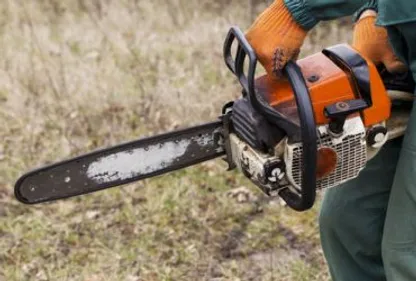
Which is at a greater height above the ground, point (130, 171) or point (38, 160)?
point (130, 171)

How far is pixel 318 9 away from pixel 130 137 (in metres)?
2.31

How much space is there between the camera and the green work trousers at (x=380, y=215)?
1.78 metres

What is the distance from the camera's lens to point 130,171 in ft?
6.55

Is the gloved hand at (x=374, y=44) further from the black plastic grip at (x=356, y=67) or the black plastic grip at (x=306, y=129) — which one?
the black plastic grip at (x=306, y=129)

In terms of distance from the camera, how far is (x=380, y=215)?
209cm

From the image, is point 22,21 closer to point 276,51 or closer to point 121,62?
point 121,62

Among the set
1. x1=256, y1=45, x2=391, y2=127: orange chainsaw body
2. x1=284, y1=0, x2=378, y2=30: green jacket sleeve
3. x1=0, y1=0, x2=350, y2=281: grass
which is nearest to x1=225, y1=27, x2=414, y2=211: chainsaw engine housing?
x1=256, y1=45, x2=391, y2=127: orange chainsaw body

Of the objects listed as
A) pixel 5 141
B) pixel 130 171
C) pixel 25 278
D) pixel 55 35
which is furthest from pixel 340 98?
pixel 55 35

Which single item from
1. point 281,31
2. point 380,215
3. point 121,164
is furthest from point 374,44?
point 121,164

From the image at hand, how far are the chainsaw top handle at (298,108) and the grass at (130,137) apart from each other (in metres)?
1.18

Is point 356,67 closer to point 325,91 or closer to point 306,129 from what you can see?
point 325,91

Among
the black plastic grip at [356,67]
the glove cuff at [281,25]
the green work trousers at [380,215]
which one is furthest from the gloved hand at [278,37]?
the green work trousers at [380,215]

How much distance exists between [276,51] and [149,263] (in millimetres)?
1454

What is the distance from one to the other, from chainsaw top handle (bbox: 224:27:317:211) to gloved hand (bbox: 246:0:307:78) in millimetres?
25
